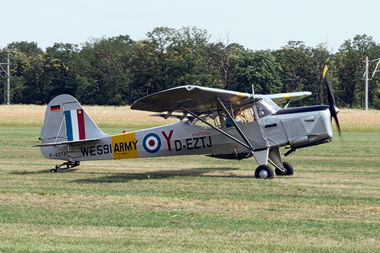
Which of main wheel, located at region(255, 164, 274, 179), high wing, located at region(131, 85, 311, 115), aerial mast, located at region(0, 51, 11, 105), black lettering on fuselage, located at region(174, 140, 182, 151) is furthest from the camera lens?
aerial mast, located at region(0, 51, 11, 105)

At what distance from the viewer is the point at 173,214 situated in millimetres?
7887

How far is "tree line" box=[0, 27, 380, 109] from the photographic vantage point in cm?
7097

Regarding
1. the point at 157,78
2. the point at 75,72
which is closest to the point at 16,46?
the point at 75,72

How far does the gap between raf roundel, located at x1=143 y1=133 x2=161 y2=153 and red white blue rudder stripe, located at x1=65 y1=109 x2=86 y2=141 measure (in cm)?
203

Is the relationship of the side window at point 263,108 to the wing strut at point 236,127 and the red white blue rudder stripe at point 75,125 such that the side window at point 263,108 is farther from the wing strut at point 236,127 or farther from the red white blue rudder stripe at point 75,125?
the red white blue rudder stripe at point 75,125

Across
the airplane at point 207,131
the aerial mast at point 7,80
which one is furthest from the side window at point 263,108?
the aerial mast at point 7,80

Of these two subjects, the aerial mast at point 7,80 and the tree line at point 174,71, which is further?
the tree line at point 174,71

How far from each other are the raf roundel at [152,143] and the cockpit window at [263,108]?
314cm

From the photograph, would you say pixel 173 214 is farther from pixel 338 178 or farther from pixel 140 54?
pixel 140 54

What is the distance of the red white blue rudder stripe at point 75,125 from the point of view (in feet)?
45.1

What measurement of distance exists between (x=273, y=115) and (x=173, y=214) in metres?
5.54

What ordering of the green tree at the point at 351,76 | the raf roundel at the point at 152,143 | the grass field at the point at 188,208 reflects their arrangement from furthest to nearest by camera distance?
1. the green tree at the point at 351,76
2. the raf roundel at the point at 152,143
3. the grass field at the point at 188,208

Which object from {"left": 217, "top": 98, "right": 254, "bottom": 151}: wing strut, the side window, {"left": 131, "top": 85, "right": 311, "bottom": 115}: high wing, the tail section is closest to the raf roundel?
{"left": 131, "top": 85, "right": 311, "bottom": 115}: high wing

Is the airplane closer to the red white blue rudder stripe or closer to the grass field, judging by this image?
the red white blue rudder stripe
